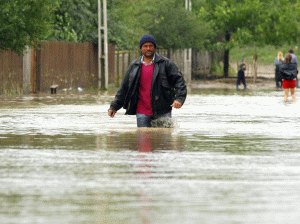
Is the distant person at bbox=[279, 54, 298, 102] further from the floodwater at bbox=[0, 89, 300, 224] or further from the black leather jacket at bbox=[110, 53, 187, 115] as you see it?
the black leather jacket at bbox=[110, 53, 187, 115]

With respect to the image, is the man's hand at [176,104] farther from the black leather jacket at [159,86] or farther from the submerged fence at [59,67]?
the submerged fence at [59,67]

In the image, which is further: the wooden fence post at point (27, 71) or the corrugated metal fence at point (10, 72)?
the wooden fence post at point (27, 71)

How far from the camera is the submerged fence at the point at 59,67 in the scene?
2791 centimetres

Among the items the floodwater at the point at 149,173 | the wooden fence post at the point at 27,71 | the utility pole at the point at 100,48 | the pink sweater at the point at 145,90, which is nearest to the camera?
the floodwater at the point at 149,173

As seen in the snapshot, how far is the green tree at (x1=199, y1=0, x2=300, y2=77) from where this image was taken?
49.6 m

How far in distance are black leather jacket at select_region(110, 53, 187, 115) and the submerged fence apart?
16.3m

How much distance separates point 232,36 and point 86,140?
40078 mm

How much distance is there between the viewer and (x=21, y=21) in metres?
24.2

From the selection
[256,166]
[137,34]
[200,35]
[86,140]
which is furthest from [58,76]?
[256,166]

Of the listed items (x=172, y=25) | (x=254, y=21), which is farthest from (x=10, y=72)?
(x=254, y=21)

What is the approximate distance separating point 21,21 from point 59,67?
8.00m

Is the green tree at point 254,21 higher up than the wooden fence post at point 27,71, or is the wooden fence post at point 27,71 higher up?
the green tree at point 254,21

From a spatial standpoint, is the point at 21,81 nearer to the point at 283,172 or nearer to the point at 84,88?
the point at 84,88

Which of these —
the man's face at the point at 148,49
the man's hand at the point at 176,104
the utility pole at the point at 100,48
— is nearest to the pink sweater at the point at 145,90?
the man's face at the point at 148,49
